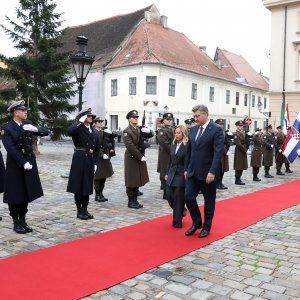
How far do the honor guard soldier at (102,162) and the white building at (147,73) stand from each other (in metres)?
24.9

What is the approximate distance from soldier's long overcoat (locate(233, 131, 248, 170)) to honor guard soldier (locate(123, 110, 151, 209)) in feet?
15.0

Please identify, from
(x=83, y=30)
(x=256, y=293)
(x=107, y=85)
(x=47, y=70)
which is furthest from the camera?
(x=83, y=30)

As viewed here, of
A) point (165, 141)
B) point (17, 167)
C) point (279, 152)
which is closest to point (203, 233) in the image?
point (17, 167)

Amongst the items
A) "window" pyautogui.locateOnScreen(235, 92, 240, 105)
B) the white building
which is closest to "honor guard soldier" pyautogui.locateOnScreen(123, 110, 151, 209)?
the white building

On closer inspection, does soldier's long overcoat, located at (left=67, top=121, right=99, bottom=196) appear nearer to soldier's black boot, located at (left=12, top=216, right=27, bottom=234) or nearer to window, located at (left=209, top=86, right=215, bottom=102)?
soldier's black boot, located at (left=12, top=216, right=27, bottom=234)

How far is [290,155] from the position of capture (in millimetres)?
10578

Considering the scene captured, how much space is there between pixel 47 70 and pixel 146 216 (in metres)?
15.0

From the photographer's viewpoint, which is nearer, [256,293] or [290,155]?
[256,293]

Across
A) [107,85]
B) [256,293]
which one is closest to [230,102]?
[107,85]

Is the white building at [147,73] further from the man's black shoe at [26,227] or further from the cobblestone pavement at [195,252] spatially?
the man's black shoe at [26,227]

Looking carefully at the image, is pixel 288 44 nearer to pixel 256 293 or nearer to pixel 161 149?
pixel 161 149

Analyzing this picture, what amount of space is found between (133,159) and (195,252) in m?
3.09

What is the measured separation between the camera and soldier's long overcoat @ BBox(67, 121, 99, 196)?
667 cm

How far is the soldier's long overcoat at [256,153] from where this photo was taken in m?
12.6
